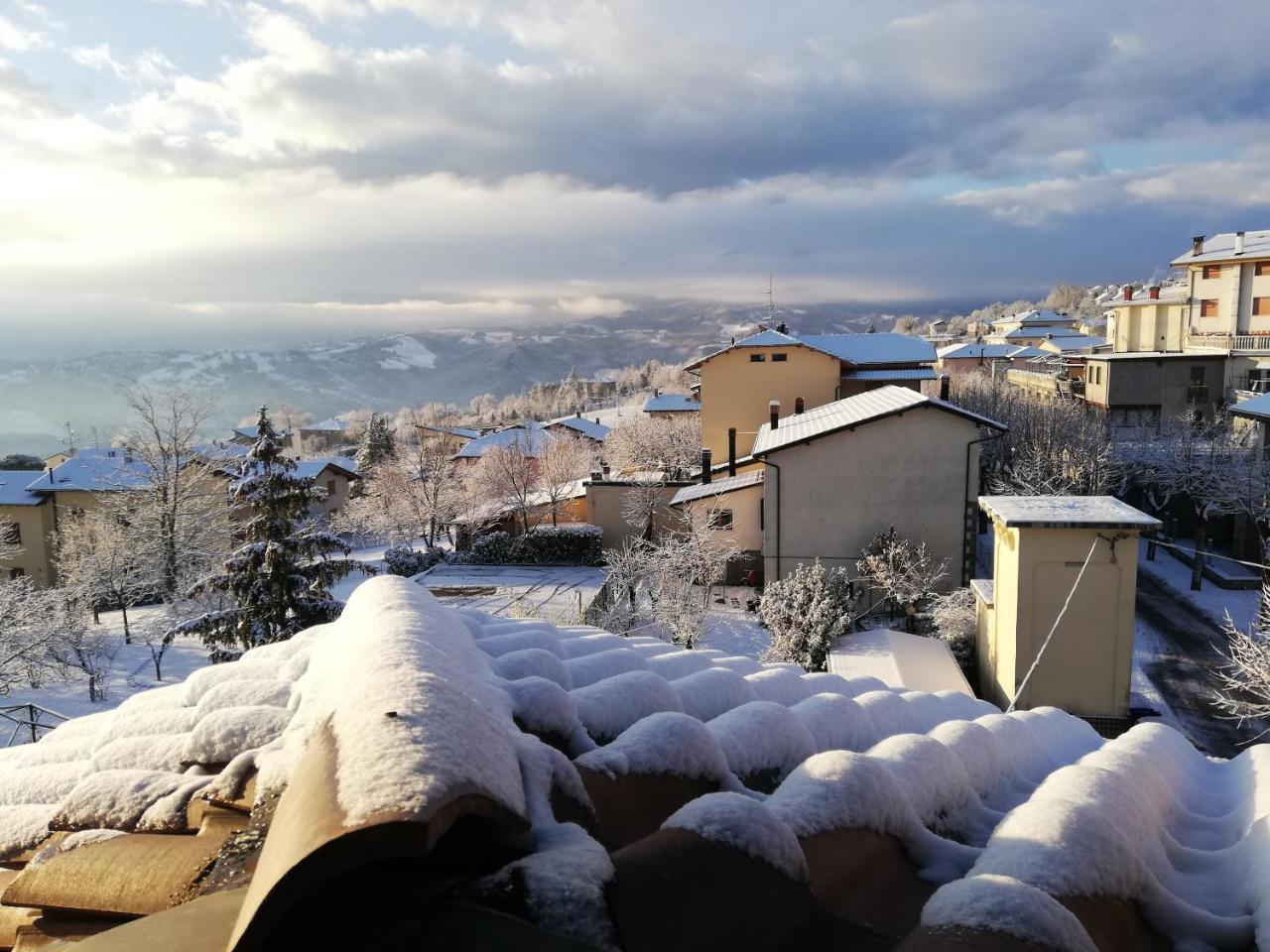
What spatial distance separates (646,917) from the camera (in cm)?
140

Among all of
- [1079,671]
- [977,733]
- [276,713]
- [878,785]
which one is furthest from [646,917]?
[1079,671]

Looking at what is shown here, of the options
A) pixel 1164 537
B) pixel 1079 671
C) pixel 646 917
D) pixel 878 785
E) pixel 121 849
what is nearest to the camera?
pixel 646 917

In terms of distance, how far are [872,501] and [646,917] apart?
58.8 ft

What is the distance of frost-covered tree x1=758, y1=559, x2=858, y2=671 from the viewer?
47.7ft

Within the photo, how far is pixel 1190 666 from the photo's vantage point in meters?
16.8

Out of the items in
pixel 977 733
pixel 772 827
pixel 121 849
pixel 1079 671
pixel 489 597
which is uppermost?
pixel 772 827

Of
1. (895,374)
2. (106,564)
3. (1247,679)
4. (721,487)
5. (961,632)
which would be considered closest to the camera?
(961,632)

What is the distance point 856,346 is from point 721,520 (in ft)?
57.0

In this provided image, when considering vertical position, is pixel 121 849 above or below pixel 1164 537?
above

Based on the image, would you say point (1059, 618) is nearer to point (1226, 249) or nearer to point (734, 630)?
point (734, 630)

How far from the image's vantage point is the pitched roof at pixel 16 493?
33.7 meters

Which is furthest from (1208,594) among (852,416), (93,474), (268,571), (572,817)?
(93,474)

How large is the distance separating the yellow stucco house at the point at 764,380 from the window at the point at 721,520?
952 centimetres

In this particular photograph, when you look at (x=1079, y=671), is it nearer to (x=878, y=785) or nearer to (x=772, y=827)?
(x=878, y=785)
